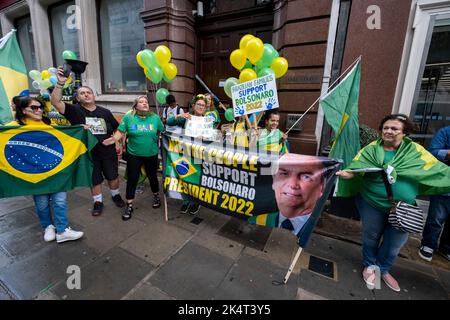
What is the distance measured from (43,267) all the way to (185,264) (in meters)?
1.64

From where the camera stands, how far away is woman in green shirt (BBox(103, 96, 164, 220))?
3420 mm

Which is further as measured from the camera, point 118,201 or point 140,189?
point 140,189

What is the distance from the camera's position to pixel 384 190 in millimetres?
2217

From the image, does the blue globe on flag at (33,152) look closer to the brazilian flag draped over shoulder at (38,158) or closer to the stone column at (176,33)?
the brazilian flag draped over shoulder at (38,158)

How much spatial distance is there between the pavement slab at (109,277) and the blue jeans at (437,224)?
3789 millimetres

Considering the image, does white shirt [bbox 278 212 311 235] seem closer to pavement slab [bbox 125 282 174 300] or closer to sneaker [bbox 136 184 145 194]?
pavement slab [bbox 125 282 174 300]

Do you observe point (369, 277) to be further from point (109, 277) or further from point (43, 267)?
point (43, 267)

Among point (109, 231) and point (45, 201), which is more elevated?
point (45, 201)

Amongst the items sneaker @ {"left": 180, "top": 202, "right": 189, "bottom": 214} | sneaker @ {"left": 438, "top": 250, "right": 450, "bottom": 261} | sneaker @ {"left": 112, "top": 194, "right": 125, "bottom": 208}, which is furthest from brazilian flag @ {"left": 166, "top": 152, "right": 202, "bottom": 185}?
sneaker @ {"left": 438, "top": 250, "right": 450, "bottom": 261}

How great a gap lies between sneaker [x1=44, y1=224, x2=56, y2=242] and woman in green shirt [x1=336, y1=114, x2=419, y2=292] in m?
3.80

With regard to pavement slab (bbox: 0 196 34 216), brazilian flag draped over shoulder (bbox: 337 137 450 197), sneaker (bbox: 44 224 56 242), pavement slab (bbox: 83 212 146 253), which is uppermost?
brazilian flag draped over shoulder (bbox: 337 137 450 197)

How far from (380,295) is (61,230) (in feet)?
13.2

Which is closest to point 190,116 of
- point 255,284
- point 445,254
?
point 255,284
